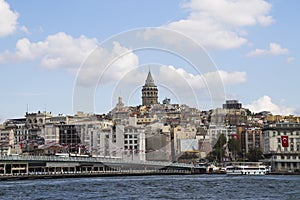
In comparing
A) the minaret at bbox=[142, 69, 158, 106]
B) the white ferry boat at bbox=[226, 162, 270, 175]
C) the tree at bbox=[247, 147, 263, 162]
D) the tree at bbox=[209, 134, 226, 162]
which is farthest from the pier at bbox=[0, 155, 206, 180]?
the minaret at bbox=[142, 69, 158, 106]

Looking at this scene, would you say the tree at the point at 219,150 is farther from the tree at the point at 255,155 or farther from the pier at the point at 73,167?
the pier at the point at 73,167

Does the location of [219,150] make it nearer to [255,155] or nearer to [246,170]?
[255,155]

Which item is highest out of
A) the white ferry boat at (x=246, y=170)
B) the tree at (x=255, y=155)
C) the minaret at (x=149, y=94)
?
the minaret at (x=149, y=94)

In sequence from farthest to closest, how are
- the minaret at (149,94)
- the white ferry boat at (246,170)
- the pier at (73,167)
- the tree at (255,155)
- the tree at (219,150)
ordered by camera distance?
the minaret at (149,94) → the tree at (219,150) → the tree at (255,155) → the white ferry boat at (246,170) → the pier at (73,167)

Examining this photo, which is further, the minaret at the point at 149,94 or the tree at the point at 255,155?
the minaret at the point at 149,94

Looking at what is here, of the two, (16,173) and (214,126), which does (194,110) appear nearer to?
(214,126)

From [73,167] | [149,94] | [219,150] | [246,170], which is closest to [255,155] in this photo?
[219,150]

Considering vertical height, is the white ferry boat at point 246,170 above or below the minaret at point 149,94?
below

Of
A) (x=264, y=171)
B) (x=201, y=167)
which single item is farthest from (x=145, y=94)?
(x=264, y=171)

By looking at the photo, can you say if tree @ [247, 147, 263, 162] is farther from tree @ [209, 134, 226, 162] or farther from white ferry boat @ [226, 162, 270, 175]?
white ferry boat @ [226, 162, 270, 175]

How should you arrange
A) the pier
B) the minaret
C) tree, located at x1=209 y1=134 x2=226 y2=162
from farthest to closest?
Answer: the minaret → tree, located at x1=209 y1=134 x2=226 y2=162 → the pier

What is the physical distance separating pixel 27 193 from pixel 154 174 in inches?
1783

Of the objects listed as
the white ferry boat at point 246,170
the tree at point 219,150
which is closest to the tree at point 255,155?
the tree at point 219,150

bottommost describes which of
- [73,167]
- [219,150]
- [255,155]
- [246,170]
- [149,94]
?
[246,170]
